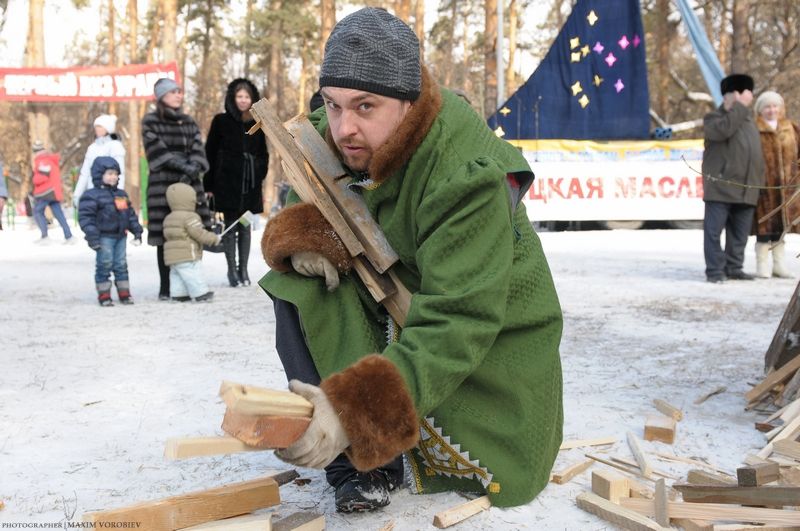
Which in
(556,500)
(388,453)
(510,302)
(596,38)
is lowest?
(556,500)

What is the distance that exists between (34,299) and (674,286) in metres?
5.51

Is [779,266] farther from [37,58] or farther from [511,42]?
[511,42]

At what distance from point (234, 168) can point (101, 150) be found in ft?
4.29

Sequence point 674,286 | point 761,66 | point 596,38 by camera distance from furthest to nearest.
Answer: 1. point 761,66
2. point 596,38
3. point 674,286

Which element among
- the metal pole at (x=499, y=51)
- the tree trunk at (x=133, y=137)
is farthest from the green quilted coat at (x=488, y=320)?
the tree trunk at (x=133, y=137)

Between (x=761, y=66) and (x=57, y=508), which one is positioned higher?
(x=761, y=66)

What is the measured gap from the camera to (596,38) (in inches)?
575

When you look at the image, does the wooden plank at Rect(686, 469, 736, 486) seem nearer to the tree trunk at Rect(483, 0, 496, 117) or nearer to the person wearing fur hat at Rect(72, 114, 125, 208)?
→ the person wearing fur hat at Rect(72, 114, 125, 208)

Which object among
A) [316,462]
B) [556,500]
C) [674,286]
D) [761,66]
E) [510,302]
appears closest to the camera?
[316,462]

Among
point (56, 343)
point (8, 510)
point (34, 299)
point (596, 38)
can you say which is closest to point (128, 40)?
point (596, 38)

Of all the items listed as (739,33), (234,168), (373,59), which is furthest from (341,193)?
(739,33)

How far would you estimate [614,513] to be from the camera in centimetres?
216

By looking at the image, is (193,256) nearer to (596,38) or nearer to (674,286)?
(674,286)

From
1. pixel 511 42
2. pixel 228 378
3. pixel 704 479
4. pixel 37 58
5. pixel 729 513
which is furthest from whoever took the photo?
pixel 511 42
